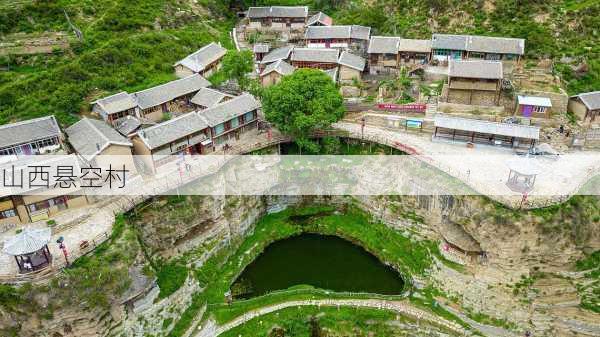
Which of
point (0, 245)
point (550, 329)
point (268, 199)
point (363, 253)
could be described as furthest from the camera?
point (268, 199)

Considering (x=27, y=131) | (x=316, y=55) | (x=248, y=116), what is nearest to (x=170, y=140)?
(x=248, y=116)

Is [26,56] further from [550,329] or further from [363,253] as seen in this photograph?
[550,329]

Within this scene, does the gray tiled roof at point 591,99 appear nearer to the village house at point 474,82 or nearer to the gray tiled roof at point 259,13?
the village house at point 474,82

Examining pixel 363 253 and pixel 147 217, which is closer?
pixel 147 217

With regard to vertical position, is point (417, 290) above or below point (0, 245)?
below

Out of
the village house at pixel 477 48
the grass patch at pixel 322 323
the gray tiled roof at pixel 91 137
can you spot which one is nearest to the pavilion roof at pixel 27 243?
the gray tiled roof at pixel 91 137

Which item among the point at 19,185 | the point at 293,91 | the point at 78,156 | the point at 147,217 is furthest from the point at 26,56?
the point at 293,91

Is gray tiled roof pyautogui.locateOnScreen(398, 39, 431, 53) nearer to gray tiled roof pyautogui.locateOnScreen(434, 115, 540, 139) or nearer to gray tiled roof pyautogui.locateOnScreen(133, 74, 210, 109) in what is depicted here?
gray tiled roof pyautogui.locateOnScreen(434, 115, 540, 139)
